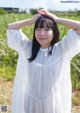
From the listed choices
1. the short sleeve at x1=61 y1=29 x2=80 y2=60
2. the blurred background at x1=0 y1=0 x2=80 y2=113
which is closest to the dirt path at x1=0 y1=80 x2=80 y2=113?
the blurred background at x1=0 y1=0 x2=80 y2=113

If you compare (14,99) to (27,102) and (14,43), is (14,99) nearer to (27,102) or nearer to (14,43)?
(27,102)

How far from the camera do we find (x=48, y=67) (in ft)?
6.64

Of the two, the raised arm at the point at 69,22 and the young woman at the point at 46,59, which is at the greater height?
the raised arm at the point at 69,22

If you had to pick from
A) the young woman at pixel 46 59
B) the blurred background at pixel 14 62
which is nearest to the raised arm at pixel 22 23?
the young woman at pixel 46 59

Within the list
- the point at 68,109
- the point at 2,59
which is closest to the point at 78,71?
the point at 2,59

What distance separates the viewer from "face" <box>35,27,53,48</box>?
6.64ft

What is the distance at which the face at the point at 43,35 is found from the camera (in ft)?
6.64

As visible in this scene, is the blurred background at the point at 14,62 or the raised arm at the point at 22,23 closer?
the raised arm at the point at 22,23

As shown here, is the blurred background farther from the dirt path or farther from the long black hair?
the long black hair

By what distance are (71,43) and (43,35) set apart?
16cm

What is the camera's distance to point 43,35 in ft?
6.64

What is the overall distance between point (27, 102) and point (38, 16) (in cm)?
50

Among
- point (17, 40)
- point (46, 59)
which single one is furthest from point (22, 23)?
point (46, 59)

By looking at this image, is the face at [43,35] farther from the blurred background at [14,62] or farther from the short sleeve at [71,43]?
the blurred background at [14,62]
